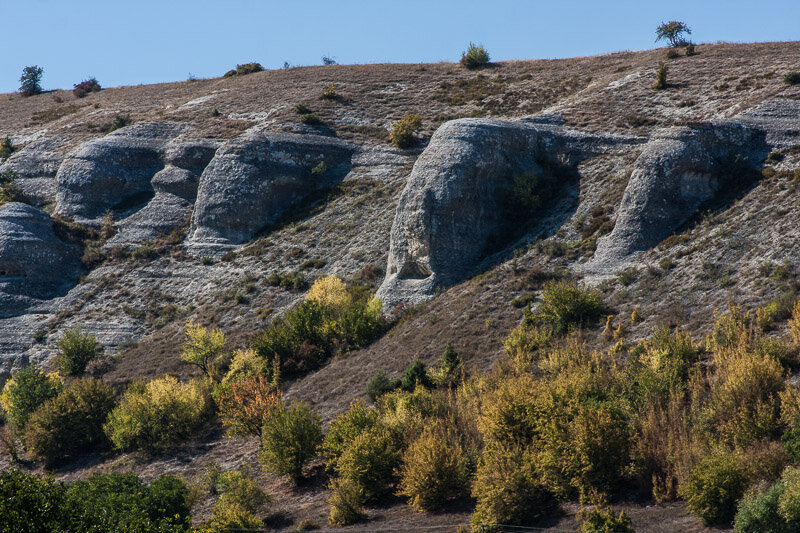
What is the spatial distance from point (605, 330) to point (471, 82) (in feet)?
115

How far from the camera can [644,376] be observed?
16797 millimetres

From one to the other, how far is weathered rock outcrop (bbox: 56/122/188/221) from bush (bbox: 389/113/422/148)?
15550mm

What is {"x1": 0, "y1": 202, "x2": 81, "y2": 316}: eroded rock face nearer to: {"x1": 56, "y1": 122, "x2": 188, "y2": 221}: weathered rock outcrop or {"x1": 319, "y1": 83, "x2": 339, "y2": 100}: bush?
{"x1": 56, "y1": 122, "x2": 188, "y2": 221}: weathered rock outcrop

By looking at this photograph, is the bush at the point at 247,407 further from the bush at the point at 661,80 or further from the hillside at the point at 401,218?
the bush at the point at 661,80

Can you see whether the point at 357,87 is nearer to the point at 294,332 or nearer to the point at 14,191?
the point at 14,191

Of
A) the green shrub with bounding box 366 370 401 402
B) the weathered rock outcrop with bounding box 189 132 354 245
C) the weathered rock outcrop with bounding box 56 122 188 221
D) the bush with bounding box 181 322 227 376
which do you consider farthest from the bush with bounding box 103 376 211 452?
the weathered rock outcrop with bounding box 56 122 188 221

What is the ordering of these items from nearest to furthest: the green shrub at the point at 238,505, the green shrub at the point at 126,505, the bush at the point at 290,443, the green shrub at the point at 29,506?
the green shrub at the point at 29,506 → the green shrub at the point at 126,505 → the green shrub at the point at 238,505 → the bush at the point at 290,443

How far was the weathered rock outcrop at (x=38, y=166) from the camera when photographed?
150ft

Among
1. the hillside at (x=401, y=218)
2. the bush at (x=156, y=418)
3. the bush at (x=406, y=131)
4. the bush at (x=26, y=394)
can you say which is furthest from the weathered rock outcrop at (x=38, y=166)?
the bush at (x=156, y=418)

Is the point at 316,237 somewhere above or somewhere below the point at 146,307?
above

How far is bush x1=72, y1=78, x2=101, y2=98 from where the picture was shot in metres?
68.3

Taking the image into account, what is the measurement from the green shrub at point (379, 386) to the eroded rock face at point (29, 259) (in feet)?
78.1

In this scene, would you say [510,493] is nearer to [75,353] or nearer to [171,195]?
[75,353]

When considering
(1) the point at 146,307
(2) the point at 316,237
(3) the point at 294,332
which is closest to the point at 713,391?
(3) the point at 294,332
